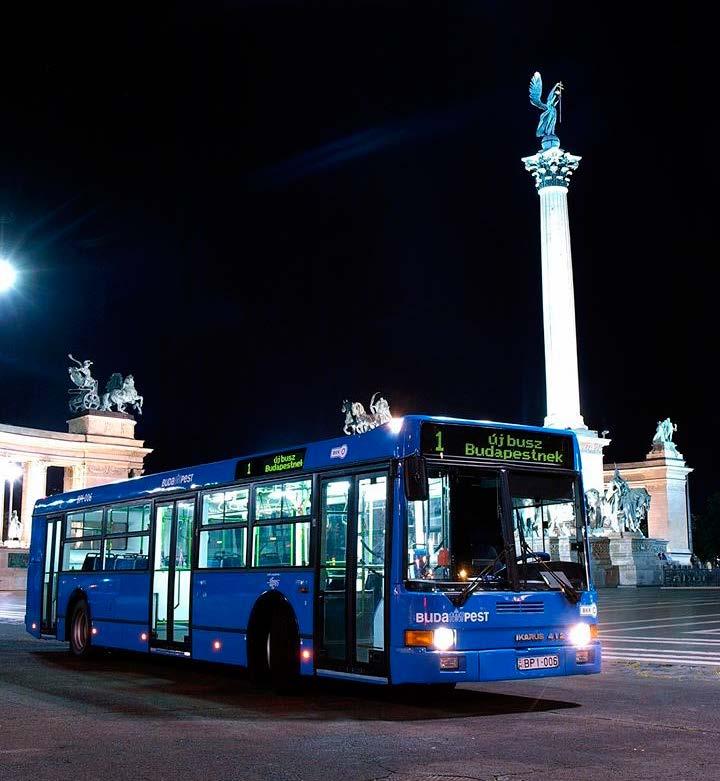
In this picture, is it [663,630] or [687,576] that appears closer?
[663,630]

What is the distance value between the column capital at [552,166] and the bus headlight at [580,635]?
50.0 m

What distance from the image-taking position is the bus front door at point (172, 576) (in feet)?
48.8

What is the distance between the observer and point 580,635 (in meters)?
11.5

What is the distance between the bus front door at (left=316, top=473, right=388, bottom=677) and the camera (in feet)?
36.6

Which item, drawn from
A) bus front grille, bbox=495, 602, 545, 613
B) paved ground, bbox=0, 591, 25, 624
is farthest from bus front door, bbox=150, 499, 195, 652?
paved ground, bbox=0, 591, 25, 624

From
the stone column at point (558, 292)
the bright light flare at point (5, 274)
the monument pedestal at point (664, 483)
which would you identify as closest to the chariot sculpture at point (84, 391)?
the stone column at point (558, 292)

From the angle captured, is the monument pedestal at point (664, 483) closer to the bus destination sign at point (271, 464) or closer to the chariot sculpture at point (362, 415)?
the chariot sculpture at point (362, 415)

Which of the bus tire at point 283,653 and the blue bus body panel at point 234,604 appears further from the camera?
the bus tire at point 283,653

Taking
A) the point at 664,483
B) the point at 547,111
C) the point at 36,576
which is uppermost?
the point at 547,111

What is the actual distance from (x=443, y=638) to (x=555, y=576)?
1.64 m

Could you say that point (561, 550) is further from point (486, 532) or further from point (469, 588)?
point (469, 588)

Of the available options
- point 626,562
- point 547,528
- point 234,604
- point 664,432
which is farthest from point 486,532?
point 664,432

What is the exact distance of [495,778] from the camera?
24.7 ft

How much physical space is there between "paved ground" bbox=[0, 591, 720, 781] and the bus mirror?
2.20 m
